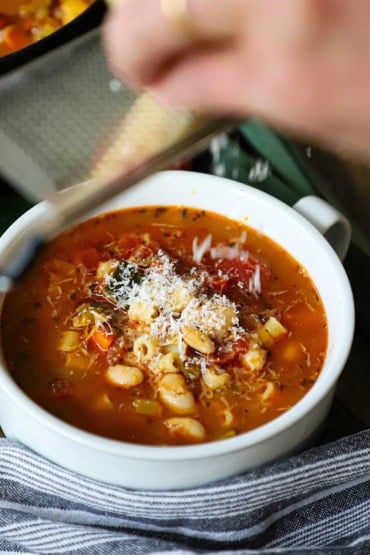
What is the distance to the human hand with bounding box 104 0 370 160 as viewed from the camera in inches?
18.3

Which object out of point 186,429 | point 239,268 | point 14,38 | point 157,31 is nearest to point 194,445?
point 186,429

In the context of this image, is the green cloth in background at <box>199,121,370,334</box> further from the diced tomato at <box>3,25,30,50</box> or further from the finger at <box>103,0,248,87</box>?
the finger at <box>103,0,248,87</box>

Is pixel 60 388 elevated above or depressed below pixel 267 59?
below

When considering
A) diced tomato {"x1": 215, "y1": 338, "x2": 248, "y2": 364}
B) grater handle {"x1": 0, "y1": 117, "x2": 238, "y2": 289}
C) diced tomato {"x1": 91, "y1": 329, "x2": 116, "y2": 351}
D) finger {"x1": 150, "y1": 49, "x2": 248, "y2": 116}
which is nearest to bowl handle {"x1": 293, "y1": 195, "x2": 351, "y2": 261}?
diced tomato {"x1": 215, "y1": 338, "x2": 248, "y2": 364}

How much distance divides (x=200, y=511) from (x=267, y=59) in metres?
0.61

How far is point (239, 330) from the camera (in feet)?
3.41

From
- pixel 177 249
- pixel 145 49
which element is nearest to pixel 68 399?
pixel 177 249

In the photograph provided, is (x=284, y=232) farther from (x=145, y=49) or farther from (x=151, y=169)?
(x=145, y=49)

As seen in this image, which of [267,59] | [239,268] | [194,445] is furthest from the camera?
[239,268]

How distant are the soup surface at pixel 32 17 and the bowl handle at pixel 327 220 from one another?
528mm

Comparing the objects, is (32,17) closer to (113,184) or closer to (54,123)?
(54,123)

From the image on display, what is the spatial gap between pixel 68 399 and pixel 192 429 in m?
0.15

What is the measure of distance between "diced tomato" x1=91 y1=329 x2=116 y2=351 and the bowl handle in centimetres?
32

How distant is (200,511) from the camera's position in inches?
37.6
